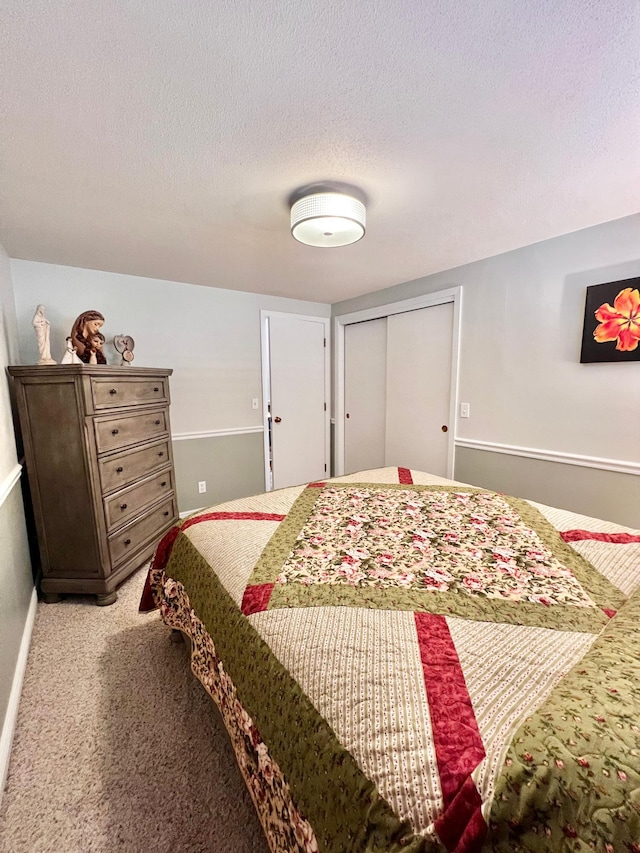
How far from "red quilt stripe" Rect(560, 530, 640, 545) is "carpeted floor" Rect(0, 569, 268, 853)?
1398 mm

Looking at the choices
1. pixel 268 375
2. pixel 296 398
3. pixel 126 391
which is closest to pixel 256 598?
pixel 126 391

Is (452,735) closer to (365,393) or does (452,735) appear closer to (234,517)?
(234,517)

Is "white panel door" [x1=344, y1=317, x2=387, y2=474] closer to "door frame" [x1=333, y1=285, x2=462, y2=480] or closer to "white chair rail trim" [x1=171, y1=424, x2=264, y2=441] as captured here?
"door frame" [x1=333, y1=285, x2=462, y2=480]

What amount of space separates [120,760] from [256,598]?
891mm

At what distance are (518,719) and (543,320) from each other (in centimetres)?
234

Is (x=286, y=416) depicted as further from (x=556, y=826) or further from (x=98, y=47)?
(x=556, y=826)

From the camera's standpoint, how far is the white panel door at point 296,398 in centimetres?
368

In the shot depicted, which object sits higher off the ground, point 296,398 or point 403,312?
point 403,312

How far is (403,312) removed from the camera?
125 inches

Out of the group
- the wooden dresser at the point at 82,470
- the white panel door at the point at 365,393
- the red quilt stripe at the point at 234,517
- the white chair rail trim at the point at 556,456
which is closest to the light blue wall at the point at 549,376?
the white chair rail trim at the point at 556,456

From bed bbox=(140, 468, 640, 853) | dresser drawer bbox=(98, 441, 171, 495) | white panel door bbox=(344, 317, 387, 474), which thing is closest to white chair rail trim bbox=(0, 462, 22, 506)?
dresser drawer bbox=(98, 441, 171, 495)

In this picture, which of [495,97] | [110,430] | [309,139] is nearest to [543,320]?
[495,97]

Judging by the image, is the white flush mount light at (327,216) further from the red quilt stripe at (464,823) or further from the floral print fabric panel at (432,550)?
the red quilt stripe at (464,823)

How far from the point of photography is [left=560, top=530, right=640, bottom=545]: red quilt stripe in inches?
49.5
